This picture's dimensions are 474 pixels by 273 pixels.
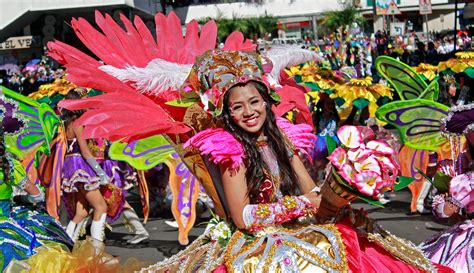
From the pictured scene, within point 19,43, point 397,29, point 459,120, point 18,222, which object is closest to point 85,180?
point 18,222

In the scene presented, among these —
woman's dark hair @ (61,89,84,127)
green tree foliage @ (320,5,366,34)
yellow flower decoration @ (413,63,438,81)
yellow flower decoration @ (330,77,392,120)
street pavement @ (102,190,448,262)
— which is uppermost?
woman's dark hair @ (61,89,84,127)

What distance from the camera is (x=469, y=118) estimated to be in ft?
16.8

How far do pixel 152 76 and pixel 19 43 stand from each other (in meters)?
32.3

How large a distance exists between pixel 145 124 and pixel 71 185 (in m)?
4.59

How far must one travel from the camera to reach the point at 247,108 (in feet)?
12.1

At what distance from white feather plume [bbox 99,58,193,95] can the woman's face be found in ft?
1.38

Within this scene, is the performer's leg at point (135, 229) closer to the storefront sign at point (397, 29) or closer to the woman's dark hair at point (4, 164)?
the woman's dark hair at point (4, 164)

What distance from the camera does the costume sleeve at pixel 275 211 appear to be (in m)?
3.57

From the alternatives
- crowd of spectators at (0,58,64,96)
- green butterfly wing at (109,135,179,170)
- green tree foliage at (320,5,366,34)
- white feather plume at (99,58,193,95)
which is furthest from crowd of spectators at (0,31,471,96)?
green tree foliage at (320,5,366,34)

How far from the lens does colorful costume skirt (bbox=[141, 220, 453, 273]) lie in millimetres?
3445

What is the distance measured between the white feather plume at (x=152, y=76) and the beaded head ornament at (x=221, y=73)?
15 cm

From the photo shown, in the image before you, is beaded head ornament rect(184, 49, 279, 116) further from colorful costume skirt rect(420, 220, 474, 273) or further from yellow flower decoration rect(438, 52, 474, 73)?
yellow flower decoration rect(438, 52, 474, 73)

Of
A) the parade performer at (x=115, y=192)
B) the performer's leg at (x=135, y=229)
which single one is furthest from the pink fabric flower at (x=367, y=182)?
the performer's leg at (x=135, y=229)

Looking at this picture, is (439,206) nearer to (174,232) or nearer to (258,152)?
(258,152)
